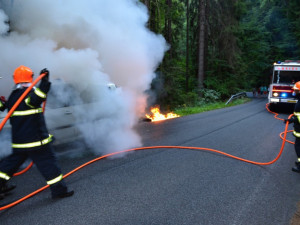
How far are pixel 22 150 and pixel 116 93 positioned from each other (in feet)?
12.2

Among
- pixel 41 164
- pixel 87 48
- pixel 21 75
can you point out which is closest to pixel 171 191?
pixel 41 164

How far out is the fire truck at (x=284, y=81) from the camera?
11977 millimetres

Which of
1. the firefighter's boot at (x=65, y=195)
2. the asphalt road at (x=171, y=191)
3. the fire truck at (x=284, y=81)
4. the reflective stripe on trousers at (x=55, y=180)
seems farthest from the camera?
the fire truck at (x=284, y=81)

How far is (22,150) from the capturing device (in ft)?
9.89

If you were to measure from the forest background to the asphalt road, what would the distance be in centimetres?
638

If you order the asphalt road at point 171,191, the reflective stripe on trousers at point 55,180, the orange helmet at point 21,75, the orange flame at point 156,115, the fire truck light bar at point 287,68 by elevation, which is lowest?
the orange flame at point 156,115

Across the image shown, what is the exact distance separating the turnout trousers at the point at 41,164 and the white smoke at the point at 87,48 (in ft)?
6.75

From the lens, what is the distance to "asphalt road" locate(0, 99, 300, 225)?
9.29 ft

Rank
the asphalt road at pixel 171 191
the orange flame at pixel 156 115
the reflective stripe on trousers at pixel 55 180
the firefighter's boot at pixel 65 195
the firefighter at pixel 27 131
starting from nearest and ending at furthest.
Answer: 1. the asphalt road at pixel 171 191
2. the firefighter at pixel 27 131
3. the reflective stripe on trousers at pixel 55 180
4. the firefighter's boot at pixel 65 195
5. the orange flame at pixel 156 115

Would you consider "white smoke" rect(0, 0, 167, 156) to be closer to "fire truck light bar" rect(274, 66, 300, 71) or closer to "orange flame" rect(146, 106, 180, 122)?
"orange flame" rect(146, 106, 180, 122)

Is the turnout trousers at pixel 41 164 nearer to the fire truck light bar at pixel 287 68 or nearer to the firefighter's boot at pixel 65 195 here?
the firefighter's boot at pixel 65 195

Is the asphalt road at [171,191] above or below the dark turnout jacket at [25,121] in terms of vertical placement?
below

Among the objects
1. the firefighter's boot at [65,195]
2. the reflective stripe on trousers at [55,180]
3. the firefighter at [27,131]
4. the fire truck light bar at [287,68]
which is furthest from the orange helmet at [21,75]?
the fire truck light bar at [287,68]

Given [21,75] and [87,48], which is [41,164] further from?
[87,48]
